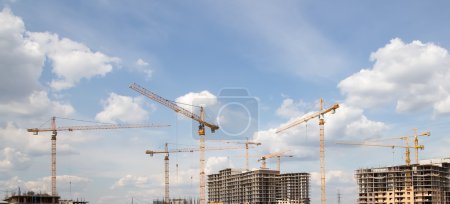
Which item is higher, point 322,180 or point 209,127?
point 209,127

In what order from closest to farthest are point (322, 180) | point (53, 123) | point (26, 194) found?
point (26, 194), point (322, 180), point (53, 123)

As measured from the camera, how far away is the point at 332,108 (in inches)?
7165

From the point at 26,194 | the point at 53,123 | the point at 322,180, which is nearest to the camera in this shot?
the point at 26,194

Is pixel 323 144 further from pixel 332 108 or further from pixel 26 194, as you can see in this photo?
pixel 26 194

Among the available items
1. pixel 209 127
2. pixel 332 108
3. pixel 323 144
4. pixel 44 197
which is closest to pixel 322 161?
pixel 323 144

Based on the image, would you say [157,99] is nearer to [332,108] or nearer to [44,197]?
[44,197]

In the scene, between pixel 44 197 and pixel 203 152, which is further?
pixel 203 152

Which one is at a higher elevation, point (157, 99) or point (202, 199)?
point (157, 99)

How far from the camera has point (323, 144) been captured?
182 m

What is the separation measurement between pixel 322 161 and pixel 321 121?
14800 millimetres

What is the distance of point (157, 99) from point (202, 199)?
41.3m

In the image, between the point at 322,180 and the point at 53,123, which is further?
the point at 53,123

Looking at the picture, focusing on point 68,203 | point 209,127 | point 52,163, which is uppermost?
point 209,127

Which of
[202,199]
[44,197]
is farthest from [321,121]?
[44,197]
